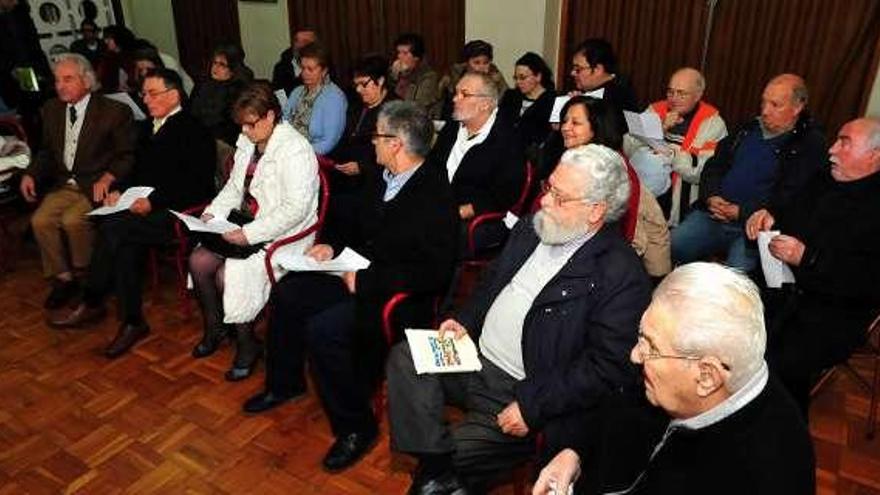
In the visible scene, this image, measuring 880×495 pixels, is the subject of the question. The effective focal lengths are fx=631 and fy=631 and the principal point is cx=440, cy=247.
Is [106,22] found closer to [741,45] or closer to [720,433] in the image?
[741,45]

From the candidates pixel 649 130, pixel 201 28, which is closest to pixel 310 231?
pixel 649 130

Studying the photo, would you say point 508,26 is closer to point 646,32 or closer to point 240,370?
point 646,32

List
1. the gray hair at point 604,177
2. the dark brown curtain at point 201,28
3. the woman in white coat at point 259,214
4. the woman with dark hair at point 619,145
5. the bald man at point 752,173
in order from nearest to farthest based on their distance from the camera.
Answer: the gray hair at point 604,177
the woman with dark hair at point 619,145
the woman in white coat at point 259,214
the bald man at point 752,173
the dark brown curtain at point 201,28

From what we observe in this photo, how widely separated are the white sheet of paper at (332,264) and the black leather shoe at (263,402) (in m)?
0.59

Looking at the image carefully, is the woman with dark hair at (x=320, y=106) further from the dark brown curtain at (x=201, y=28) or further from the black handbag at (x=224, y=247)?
the dark brown curtain at (x=201, y=28)

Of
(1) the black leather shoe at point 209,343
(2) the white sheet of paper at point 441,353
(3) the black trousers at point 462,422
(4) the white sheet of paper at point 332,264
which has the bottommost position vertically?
(1) the black leather shoe at point 209,343

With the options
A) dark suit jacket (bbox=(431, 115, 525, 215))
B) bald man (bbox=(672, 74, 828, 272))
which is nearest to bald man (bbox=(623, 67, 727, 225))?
bald man (bbox=(672, 74, 828, 272))

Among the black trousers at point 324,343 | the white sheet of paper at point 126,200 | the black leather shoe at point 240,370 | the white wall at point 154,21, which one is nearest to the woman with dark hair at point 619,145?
the black trousers at point 324,343

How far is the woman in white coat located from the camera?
2.88 metres

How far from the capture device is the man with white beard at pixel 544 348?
1.87m

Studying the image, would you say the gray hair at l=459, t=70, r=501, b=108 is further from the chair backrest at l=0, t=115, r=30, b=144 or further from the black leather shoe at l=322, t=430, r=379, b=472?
the chair backrest at l=0, t=115, r=30, b=144

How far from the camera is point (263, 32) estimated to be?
277 inches

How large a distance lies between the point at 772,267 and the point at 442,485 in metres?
1.63

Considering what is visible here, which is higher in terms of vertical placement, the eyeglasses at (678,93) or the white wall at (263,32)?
the white wall at (263,32)
